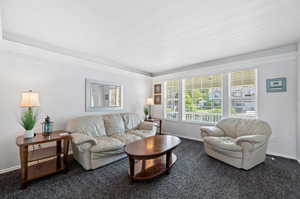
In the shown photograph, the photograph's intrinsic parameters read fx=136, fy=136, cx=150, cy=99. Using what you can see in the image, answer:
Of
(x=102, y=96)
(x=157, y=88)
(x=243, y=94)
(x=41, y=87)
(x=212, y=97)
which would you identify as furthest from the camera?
(x=157, y=88)

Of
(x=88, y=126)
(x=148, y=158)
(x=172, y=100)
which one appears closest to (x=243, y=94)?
(x=172, y=100)

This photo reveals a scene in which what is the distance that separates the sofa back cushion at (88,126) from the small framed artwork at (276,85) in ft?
13.5

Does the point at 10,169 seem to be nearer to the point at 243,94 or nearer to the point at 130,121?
the point at 130,121

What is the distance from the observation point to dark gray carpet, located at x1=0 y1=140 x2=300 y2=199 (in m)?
1.87

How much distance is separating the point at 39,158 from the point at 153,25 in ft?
9.16

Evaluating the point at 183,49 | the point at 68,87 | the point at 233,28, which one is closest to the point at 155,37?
the point at 183,49

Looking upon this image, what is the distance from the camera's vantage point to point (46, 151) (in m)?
2.44

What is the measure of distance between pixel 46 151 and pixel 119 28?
2515mm

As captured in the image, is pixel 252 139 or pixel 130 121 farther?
pixel 130 121

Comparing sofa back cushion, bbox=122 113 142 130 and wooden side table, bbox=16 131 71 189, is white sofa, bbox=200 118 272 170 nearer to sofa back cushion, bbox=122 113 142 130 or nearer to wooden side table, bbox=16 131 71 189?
sofa back cushion, bbox=122 113 142 130

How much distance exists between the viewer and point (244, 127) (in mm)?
3043

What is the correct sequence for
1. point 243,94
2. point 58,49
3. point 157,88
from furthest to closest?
point 157,88 → point 243,94 → point 58,49

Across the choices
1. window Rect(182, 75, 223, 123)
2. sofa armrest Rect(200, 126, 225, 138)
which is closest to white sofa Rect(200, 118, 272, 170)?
sofa armrest Rect(200, 126, 225, 138)

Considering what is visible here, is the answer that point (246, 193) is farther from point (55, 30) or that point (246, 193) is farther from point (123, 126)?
point (55, 30)
